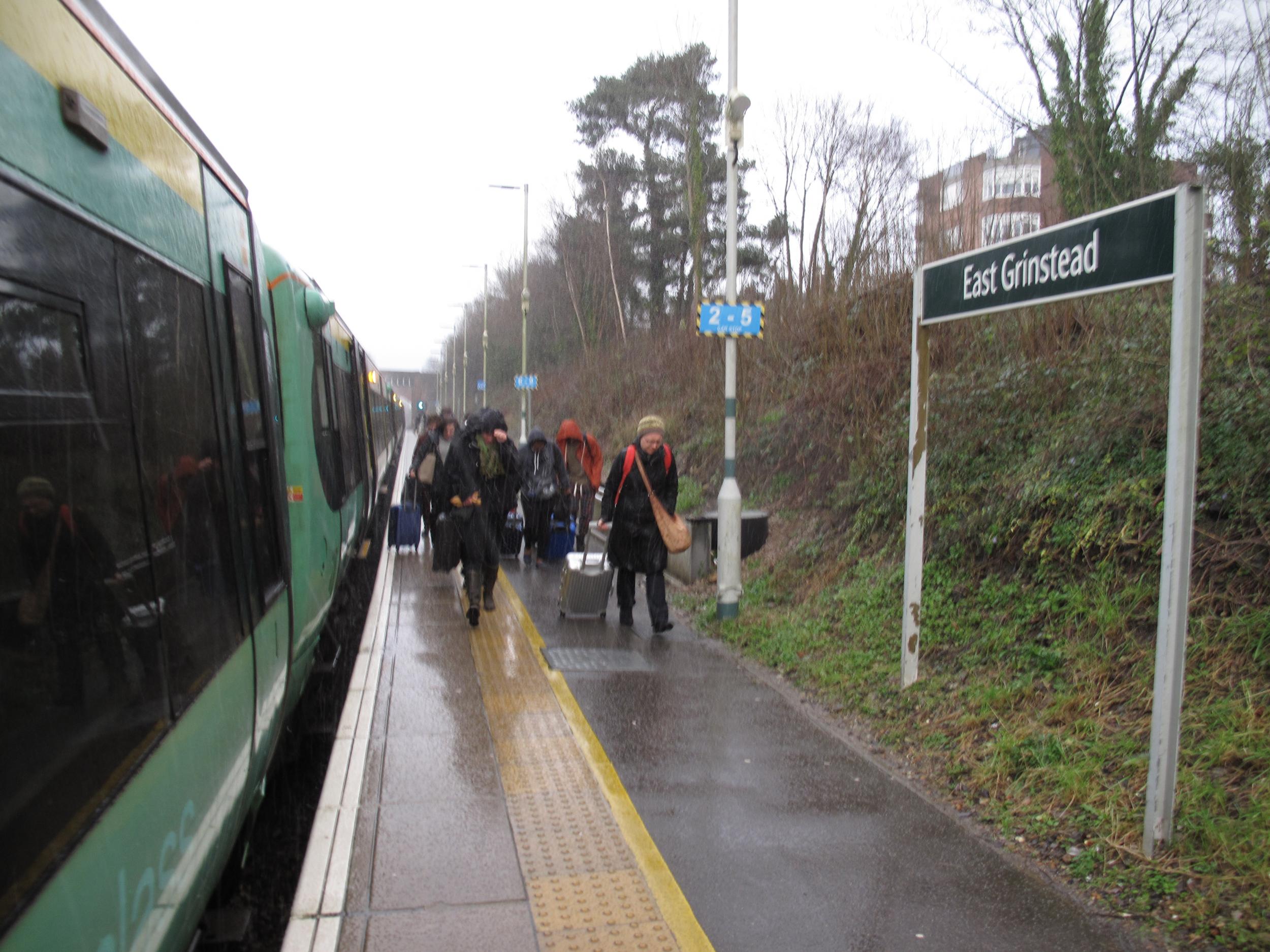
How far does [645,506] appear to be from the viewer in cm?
841

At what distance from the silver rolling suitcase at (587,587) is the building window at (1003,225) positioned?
5.70 metres

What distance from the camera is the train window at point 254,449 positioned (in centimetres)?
382

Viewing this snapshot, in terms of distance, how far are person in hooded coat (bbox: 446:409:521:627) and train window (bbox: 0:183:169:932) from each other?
6193 millimetres

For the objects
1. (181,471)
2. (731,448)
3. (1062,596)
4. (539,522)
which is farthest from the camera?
(539,522)

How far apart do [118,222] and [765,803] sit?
148 inches

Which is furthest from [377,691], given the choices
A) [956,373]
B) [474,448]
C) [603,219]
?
[603,219]

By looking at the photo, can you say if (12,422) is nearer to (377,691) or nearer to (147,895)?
(147,895)

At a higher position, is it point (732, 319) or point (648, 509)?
point (732, 319)

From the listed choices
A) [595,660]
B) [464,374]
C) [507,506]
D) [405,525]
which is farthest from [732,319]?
[464,374]

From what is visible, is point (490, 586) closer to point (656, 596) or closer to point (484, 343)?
point (656, 596)

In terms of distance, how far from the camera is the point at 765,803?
4.89m

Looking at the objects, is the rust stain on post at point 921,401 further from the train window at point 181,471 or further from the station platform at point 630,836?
the train window at point 181,471

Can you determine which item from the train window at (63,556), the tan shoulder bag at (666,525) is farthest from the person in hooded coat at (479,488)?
the train window at (63,556)

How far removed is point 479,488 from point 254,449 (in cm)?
461
